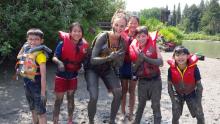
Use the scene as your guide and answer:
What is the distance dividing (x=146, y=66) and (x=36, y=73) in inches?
64.1

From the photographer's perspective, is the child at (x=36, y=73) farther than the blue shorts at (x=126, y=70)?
No

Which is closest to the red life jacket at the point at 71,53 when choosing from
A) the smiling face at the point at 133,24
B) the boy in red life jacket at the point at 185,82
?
the smiling face at the point at 133,24

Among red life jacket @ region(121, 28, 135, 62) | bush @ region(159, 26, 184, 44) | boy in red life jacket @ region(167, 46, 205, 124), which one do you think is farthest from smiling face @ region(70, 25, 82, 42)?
bush @ region(159, 26, 184, 44)

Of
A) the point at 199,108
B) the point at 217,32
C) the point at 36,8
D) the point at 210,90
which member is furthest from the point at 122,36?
the point at 217,32

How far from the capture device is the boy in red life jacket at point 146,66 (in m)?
5.75

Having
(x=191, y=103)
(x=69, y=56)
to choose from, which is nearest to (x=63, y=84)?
(x=69, y=56)

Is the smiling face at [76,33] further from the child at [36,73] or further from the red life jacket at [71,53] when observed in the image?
the child at [36,73]

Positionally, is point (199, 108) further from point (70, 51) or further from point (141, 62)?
point (70, 51)

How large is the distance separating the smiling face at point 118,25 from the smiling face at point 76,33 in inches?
21.1

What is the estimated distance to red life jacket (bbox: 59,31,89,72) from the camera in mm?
5840

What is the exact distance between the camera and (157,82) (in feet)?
19.2

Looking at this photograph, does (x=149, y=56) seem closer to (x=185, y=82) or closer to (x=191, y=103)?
(x=185, y=82)

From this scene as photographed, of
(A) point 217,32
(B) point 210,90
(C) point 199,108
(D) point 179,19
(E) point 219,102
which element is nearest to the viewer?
(C) point 199,108

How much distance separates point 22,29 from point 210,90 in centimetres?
514
